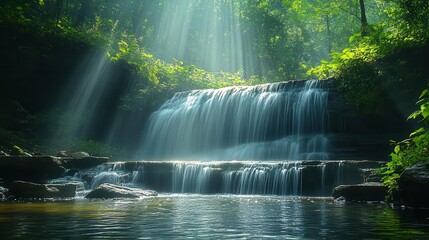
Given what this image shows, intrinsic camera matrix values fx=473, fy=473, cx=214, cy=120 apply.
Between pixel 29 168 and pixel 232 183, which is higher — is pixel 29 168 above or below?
above

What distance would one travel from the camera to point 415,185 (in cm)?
978

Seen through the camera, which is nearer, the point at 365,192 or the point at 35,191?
the point at 365,192

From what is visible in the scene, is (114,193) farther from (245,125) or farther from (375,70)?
(375,70)

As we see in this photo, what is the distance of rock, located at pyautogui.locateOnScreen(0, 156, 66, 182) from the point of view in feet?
57.3

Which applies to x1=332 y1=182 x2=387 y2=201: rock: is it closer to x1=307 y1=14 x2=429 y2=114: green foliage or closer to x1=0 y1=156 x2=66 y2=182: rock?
x1=307 y1=14 x2=429 y2=114: green foliage

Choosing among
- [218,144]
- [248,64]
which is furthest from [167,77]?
[248,64]

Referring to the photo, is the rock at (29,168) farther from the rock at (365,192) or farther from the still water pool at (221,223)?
the rock at (365,192)

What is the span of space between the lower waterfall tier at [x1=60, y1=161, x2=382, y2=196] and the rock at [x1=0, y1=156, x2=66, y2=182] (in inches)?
39.5

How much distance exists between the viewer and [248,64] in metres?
43.9

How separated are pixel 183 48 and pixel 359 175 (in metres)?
40.3

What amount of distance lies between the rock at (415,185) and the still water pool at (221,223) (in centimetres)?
53

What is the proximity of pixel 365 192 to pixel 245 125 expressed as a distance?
12241 mm

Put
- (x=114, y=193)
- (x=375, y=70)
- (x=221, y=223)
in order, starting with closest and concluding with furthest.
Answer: (x=221, y=223) → (x=114, y=193) → (x=375, y=70)

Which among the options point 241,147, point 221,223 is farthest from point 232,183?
point 221,223
